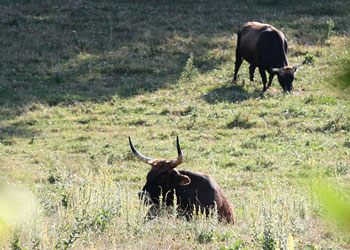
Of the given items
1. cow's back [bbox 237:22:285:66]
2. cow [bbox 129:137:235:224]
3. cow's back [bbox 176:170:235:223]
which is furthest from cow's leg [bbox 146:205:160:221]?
cow's back [bbox 237:22:285:66]

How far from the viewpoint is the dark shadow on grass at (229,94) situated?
53.5 ft

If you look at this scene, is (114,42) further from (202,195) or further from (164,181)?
(202,195)

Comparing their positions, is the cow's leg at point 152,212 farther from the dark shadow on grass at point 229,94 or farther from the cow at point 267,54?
the cow at point 267,54

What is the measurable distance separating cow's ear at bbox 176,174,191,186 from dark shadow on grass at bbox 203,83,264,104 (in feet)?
29.4

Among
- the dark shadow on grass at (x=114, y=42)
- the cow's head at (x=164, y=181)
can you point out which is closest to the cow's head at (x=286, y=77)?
the dark shadow on grass at (x=114, y=42)

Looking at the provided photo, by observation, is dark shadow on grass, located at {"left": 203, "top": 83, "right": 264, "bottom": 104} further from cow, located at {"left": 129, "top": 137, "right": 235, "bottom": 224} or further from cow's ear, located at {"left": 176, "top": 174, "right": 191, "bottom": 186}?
cow's ear, located at {"left": 176, "top": 174, "right": 191, "bottom": 186}

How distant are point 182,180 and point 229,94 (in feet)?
32.4

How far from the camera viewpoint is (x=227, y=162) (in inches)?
443

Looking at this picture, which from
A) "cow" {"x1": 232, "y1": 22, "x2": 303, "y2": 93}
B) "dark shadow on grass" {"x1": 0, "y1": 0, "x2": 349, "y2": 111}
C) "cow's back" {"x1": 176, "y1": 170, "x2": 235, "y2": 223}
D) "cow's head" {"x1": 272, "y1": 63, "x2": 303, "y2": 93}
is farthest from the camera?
"dark shadow on grass" {"x1": 0, "y1": 0, "x2": 349, "y2": 111}

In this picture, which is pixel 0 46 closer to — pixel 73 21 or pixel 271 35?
pixel 73 21

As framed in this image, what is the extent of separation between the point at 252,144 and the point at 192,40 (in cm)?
1039

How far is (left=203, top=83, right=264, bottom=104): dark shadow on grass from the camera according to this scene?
642 inches

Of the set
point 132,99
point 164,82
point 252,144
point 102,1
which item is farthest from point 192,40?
point 252,144

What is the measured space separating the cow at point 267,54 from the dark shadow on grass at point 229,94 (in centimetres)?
67
